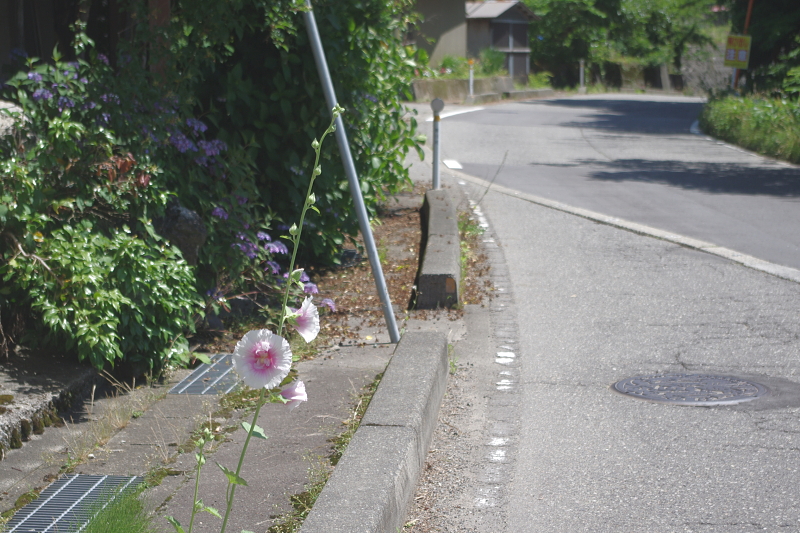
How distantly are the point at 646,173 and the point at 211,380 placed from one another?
456 inches

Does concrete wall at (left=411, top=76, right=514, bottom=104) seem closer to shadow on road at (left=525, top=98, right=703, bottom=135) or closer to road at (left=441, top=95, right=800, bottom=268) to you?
shadow on road at (left=525, top=98, right=703, bottom=135)

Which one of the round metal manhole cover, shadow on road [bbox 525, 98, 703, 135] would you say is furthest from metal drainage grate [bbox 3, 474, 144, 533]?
shadow on road [bbox 525, 98, 703, 135]

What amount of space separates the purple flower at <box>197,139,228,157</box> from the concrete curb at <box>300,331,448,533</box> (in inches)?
78.5

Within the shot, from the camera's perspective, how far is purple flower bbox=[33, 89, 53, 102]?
503cm

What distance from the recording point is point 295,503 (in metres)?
3.42

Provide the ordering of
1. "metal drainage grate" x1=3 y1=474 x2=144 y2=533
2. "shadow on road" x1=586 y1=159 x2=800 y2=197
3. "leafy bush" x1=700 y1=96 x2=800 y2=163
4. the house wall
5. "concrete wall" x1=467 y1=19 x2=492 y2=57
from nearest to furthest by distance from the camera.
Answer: "metal drainage grate" x1=3 y1=474 x2=144 y2=533
"shadow on road" x1=586 y1=159 x2=800 y2=197
"leafy bush" x1=700 y1=96 x2=800 y2=163
the house wall
"concrete wall" x1=467 y1=19 x2=492 y2=57

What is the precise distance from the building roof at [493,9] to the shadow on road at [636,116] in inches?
442

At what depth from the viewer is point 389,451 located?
11.5ft

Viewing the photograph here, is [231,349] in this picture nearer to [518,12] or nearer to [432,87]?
[432,87]

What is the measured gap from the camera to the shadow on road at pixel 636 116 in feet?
79.3

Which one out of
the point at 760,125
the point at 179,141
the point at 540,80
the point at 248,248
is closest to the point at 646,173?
the point at 760,125

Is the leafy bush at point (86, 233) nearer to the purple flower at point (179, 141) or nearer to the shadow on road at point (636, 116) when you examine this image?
the purple flower at point (179, 141)

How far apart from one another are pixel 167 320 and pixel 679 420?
9.28 ft

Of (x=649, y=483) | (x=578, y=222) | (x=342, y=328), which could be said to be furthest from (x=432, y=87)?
(x=649, y=483)
